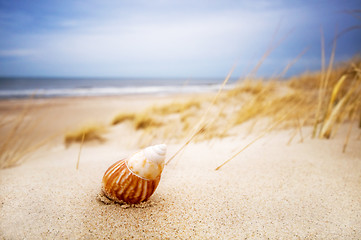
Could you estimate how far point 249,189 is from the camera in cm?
126

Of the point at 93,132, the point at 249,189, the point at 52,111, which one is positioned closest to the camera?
the point at 249,189

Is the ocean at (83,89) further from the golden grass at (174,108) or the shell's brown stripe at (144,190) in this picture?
the shell's brown stripe at (144,190)

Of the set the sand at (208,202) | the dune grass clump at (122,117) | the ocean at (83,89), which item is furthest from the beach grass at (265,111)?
the ocean at (83,89)

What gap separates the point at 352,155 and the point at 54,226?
6.88 feet

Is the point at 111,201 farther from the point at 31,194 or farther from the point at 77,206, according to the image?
the point at 31,194

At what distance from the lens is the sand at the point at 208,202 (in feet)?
3.02

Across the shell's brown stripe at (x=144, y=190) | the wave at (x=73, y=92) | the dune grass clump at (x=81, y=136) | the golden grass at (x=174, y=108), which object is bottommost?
the dune grass clump at (x=81, y=136)

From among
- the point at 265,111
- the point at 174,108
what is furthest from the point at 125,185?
the point at 174,108

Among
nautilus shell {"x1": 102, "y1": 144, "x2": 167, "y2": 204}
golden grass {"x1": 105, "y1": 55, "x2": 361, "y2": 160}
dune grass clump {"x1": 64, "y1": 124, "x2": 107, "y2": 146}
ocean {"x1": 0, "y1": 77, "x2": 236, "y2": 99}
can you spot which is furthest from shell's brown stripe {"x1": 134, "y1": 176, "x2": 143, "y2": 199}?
ocean {"x1": 0, "y1": 77, "x2": 236, "y2": 99}

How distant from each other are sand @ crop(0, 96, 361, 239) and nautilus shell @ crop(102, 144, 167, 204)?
Result: 0.08 meters

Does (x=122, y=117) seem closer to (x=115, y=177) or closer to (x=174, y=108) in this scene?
(x=174, y=108)

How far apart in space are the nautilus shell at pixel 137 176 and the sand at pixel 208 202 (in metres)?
0.08

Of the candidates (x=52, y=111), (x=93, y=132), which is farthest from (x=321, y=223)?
(x=52, y=111)

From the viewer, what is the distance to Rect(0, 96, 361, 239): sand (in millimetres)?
922
